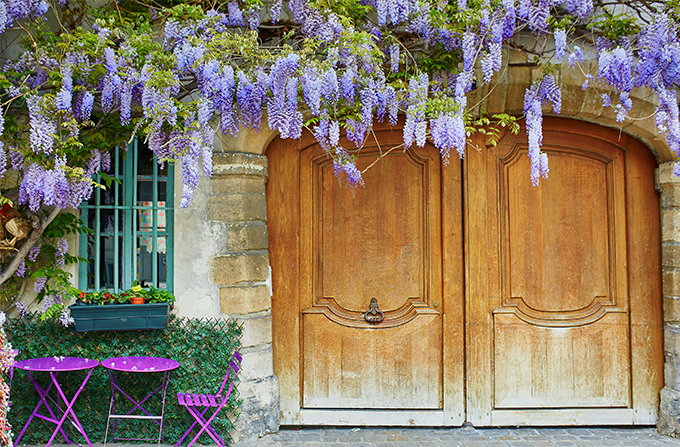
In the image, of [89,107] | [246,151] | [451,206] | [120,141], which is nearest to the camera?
[89,107]

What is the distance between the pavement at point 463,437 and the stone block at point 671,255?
3.85 feet

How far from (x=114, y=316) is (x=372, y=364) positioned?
1.77 m

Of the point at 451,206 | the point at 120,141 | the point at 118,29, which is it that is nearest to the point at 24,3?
the point at 118,29

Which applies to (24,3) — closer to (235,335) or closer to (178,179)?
(178,179)

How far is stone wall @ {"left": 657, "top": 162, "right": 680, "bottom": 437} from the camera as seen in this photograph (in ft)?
11.4

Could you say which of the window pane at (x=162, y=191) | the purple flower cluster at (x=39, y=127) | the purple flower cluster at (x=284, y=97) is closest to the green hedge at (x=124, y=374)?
the window pane at (x=162, y=191)

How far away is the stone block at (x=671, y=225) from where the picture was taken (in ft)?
11.5

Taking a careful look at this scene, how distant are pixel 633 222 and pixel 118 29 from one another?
368cm

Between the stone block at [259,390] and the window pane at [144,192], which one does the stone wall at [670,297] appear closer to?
the stone block at [259,390]

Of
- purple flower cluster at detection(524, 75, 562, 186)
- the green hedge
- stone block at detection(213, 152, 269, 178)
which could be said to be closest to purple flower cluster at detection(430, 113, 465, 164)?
purple flower cluster at detection(524, 75, 562, 186)

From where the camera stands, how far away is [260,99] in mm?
A: 3043

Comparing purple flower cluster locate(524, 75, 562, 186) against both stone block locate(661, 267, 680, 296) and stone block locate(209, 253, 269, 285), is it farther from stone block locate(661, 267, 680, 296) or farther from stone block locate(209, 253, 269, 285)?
stone block locate(209, 253, 269, 285)

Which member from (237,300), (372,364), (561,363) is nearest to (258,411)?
(237,300)

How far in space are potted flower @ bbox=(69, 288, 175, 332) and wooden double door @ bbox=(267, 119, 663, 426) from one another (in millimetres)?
820
